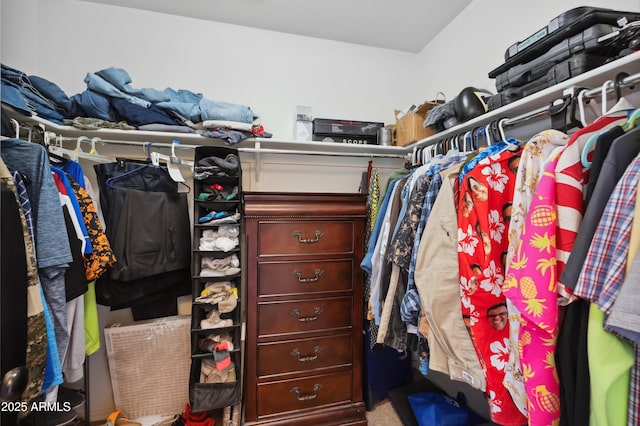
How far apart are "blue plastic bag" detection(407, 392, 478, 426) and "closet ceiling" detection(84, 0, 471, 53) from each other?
8.01ft

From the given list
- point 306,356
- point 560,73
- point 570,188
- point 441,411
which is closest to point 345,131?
point 560,73

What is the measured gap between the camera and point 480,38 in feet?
5.22

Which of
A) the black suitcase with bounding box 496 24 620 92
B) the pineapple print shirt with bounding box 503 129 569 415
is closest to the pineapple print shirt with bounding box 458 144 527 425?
the pineapple print shirt with bounding box 503 129 569 415

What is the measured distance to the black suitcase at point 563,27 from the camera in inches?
33.0

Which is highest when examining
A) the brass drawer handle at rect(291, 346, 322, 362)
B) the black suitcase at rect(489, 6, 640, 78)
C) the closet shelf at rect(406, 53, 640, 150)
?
the black suitcase at rect(489, 6, 640, 78)

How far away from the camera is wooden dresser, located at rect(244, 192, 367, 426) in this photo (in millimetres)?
1433

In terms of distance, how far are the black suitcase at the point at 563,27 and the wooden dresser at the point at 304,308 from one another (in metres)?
0.93

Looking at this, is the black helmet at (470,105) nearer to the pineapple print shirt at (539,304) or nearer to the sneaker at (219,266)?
the pineapple print shirt at (539,304)

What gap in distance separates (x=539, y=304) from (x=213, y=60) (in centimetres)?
217

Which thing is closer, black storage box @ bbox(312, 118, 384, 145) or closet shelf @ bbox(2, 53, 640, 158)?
closet shelf @ bbox(2, 53, 640, 158)

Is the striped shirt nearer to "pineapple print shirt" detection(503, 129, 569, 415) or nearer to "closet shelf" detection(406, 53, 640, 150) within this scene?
"pineapple print shirt" detection(503, 129, 569, 415)

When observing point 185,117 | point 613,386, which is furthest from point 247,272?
point 613,386

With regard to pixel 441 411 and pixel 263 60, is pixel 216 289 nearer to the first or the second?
pixel 441 411

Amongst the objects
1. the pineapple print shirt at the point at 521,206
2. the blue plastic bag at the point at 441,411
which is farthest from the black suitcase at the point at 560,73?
the blue plastic bag at the point at 441,411
